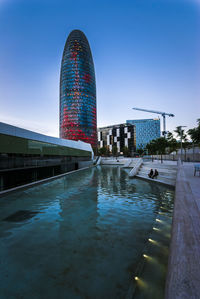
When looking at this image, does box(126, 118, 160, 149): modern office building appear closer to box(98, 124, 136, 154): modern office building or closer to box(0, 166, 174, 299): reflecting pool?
box(98, 124, 136, 154): modern office building

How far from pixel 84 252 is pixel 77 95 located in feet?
451

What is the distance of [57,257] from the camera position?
449cm

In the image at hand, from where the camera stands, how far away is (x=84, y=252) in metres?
4.75

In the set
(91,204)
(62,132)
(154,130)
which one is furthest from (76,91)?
(91,204)

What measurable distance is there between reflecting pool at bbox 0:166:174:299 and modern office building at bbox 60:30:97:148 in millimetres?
123972

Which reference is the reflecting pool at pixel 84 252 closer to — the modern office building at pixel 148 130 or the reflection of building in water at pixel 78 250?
the reflection of building in water at pixel 78 250

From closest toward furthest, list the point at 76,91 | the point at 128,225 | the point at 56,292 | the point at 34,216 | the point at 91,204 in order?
the point at 56,292 → the point at 128,225 → the point at 34,216 → the point at 91,204 → the point at 76,91

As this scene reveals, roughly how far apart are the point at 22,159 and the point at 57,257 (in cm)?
1566

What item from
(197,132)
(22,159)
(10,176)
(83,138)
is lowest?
(10,176)

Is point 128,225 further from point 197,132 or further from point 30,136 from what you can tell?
point 30,136

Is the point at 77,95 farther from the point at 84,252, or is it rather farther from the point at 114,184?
the point at 84,252

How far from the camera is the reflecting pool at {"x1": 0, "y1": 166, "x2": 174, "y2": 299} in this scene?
11.1ft

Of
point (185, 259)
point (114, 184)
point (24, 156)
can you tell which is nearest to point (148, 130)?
point (114, 184)

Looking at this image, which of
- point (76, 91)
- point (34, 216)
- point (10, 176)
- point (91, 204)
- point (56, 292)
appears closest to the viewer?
point (56, 292)
